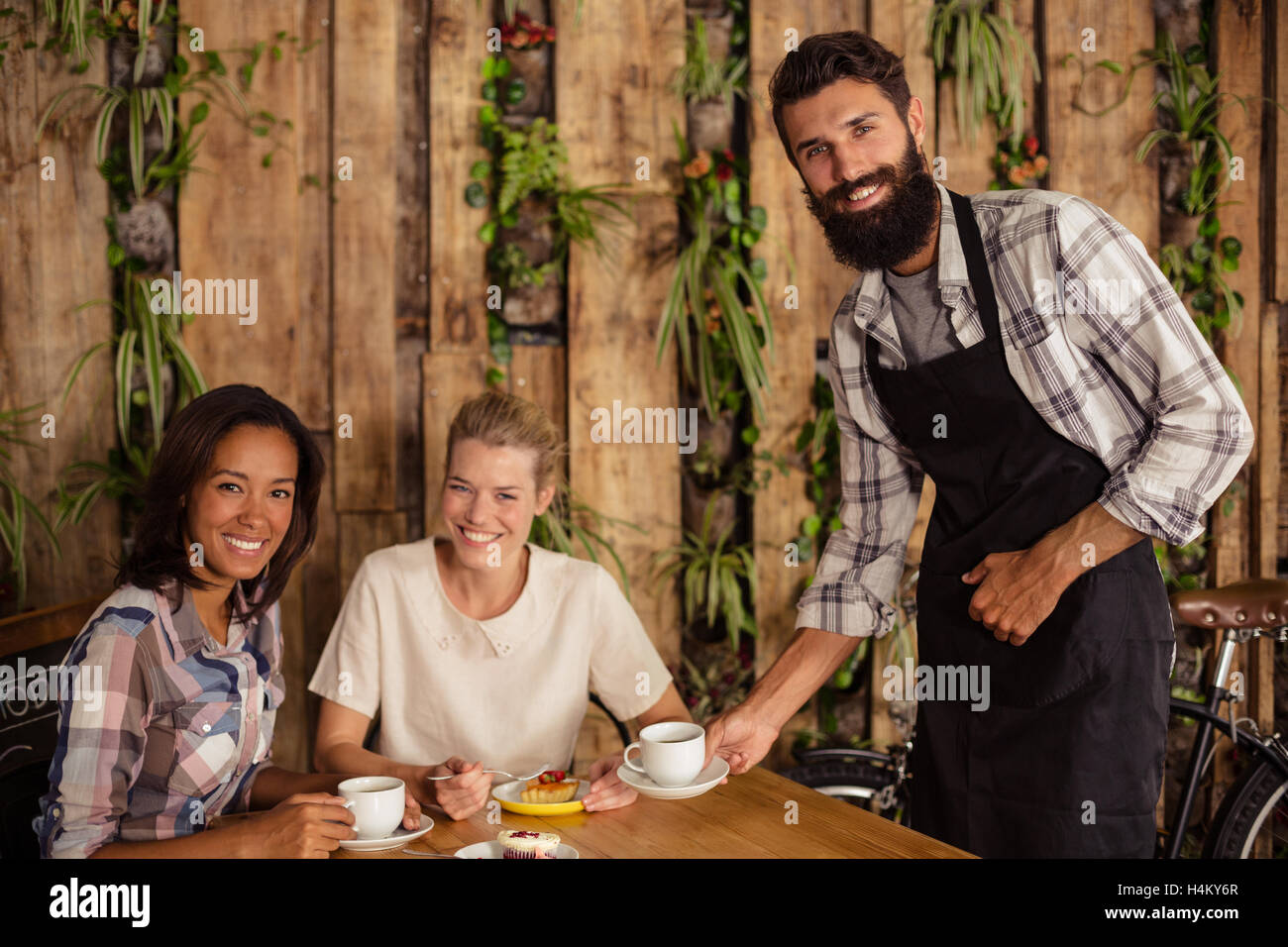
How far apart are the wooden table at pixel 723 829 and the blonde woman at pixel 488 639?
538 mm

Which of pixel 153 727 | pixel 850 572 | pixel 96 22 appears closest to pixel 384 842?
pixel 153 727

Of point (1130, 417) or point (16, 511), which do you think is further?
point (16, 511)

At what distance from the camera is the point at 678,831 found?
157 centimetres

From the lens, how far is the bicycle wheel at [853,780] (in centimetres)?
272

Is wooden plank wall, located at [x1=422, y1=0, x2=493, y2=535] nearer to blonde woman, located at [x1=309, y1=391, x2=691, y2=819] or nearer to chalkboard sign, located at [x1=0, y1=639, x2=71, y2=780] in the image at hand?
blonde woman, located at [x1=309, y1=391, x2=691, y2=819]

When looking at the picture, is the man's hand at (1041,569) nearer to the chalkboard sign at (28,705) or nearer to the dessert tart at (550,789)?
the dessert tart at (550,789)

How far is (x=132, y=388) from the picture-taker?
111 inches

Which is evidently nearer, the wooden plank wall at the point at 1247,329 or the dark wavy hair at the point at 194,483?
the dark wavy hair at the point at 194,483

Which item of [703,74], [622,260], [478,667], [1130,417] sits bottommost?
[478,667]

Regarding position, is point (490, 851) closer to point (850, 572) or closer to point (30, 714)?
point (850, 572)

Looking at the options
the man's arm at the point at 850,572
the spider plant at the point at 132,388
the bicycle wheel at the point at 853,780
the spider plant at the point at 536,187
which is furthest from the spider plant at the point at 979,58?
the spider plant at the point at 132,388

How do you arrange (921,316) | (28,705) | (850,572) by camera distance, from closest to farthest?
(921,316) → (850,572) → (28,705)

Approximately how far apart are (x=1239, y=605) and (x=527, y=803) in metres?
1.88
